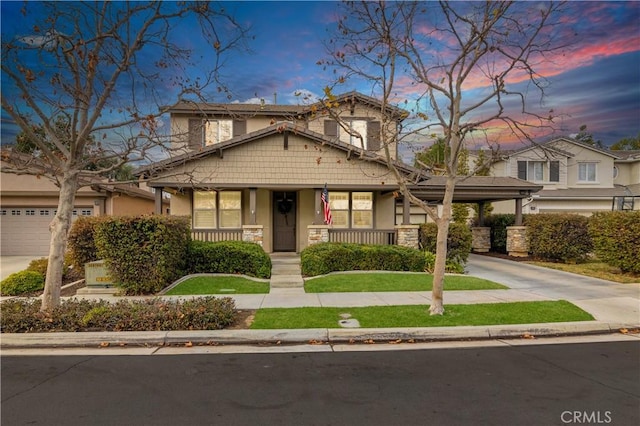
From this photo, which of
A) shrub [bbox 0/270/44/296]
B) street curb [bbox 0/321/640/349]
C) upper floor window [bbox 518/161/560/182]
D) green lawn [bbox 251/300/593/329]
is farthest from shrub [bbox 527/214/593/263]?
shrub [bbox 0/270/44/296]

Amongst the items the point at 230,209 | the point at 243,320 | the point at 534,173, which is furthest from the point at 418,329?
the point at 534,173

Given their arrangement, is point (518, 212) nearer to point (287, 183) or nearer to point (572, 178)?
point (287, 183)

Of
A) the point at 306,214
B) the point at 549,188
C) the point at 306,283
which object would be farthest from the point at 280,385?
the point at 549,188

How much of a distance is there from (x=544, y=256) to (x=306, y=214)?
1090cm

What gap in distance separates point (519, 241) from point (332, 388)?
15930 mm

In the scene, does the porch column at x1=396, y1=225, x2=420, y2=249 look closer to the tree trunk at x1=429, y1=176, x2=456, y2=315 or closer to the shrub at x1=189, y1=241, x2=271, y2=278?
the shrub at x1=189, y1=241, x2=271, y2=278

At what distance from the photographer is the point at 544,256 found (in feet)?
54.3

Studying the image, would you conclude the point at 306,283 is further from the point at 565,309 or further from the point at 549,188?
the point at 549,188

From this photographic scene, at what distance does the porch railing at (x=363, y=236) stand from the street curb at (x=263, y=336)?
27.0 feet

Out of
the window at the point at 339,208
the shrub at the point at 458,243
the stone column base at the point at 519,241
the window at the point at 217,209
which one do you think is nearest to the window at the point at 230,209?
the window at the point at 217,209

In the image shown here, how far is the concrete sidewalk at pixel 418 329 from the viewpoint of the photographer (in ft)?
20.6

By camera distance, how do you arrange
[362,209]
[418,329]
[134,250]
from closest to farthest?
[418,329] < [134,250] < [362,209]

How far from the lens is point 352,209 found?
16078 millimetres

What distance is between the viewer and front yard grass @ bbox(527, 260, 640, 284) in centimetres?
1170
